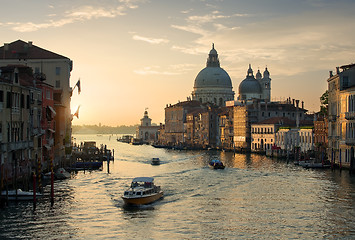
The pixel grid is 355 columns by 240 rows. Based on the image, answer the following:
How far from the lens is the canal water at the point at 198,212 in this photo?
23.7m

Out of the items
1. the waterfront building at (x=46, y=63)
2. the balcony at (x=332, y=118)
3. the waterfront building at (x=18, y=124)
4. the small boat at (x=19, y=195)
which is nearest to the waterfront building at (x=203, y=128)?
the waterfront building at (x=46, y=63)

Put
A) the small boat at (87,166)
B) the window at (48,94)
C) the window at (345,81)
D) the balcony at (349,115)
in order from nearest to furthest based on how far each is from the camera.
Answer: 1. the window at (48,94)
2. the balcony at (349,115)
3. the window at (345,81)
4. the small boat at (87,166)

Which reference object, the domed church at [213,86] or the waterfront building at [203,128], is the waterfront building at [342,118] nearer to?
the waterfront building at [203,128]

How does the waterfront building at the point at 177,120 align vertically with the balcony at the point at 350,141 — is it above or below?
above

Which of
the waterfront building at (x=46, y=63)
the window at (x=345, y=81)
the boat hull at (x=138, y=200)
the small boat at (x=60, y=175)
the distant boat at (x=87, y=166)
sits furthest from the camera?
the waterfront building at (x=46, y=63)

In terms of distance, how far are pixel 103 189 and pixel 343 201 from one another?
1432cm

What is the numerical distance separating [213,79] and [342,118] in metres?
107

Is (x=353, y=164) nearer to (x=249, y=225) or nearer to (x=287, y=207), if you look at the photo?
(x=287, y=207)

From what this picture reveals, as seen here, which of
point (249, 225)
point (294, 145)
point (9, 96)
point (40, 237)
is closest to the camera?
point (40, 237)

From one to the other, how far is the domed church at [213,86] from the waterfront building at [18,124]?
113 metres

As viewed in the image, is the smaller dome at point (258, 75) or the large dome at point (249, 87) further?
the smaller dome at point (258, 75)

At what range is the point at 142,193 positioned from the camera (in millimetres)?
30922

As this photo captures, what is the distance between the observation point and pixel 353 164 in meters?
44.6

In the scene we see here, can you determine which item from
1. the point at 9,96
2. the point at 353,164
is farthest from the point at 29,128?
the point at 353,164
